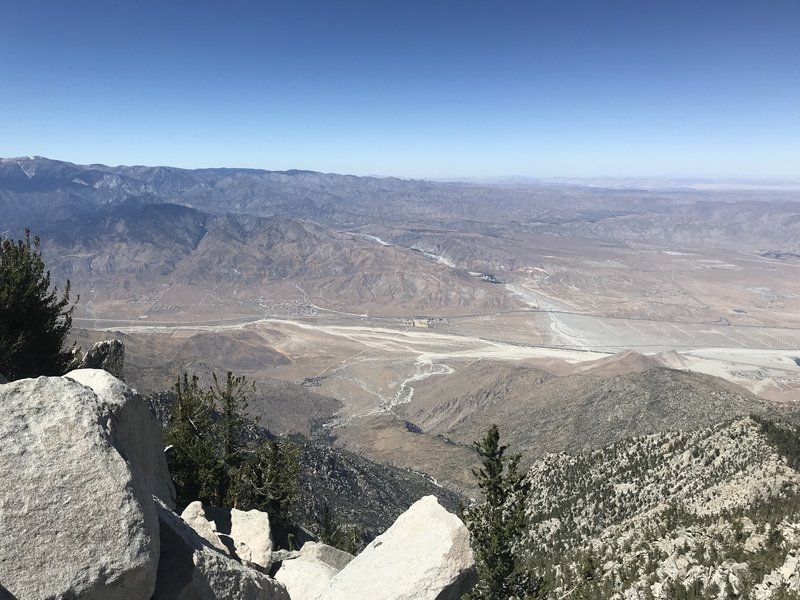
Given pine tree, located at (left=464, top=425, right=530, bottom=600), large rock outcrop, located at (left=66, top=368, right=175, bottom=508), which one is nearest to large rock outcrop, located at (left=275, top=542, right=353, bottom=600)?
large rock outcrop, located at (left=66, top=368, right=175, bottom=508)

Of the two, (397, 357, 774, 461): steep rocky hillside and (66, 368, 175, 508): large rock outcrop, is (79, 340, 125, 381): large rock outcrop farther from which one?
(397, 357, 774, 461): steep rocky hillside

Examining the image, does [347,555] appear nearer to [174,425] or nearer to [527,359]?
[174,425]

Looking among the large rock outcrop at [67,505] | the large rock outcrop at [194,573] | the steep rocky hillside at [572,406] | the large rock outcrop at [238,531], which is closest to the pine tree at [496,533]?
the large rock outcrop at [238,531]

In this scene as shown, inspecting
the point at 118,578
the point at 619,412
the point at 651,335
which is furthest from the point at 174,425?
the point at 651,335

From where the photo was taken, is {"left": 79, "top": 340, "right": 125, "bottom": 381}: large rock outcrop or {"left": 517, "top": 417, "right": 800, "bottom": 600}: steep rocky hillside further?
{"left": 79, "top": 340, "right": 125, "bottom": 381}: large rock outcrop

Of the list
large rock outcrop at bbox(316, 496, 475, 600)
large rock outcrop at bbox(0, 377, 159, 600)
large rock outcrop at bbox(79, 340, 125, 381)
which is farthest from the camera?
large rock outcrop at bbox(79, 340, 125, 381)

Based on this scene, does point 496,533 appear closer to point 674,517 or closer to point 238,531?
point 238,531

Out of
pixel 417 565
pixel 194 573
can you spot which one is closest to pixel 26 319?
pixel 194 573

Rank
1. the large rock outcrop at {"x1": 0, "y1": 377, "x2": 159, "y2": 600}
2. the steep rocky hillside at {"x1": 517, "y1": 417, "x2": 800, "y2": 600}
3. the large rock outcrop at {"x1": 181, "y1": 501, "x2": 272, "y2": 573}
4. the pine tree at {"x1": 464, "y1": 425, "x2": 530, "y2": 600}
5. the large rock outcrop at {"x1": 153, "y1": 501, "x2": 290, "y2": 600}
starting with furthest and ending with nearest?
the steep rocky hillside at {"x1": 517, "y1": 417, "x2": 800, "y2": 600} < the pine tree at {"x1": 464, "y1": 425, "x2": 530, "y2": 600} < the large rock outcrop at {"x1": 181, "y1": 501, "x2": 272, "y2": 573} < the large rock outcrop at {"x1": 153, "y1": 501, "x2": 290, "y2": 600} < the large rock outcrop at {"x1": 0, "y1": 377, "x2": 159, "y2": 600}

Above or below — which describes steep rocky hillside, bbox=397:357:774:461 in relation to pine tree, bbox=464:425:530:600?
below
